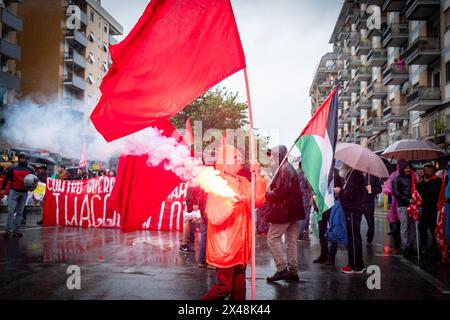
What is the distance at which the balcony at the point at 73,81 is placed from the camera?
4859 centimetres

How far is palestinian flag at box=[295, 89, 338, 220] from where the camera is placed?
550 cm

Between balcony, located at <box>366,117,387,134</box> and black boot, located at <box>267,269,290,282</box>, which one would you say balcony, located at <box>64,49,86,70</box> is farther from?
black boot, located at <box>267,269,290,282</box>

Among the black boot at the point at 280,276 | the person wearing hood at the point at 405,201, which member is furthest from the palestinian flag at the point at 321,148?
the person wearing hood at the point at 405,201

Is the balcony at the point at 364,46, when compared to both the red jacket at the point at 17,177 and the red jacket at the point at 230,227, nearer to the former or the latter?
the red jacket at the point at 17,177

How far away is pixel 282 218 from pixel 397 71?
3392 cm

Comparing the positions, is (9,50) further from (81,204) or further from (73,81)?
(81,204)

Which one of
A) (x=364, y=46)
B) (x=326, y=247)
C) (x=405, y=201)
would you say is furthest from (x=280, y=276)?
(x=364, y=46)

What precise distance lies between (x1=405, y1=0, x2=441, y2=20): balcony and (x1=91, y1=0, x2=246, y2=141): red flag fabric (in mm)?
29257

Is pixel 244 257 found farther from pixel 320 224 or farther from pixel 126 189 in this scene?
pixel 320 224

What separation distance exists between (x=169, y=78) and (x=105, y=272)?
139 inches

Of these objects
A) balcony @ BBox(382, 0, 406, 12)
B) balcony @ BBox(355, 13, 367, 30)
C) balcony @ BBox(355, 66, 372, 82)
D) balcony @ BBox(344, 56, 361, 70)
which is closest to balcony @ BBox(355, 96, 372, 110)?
balcony @ BBox(355, 66, 372, 82)

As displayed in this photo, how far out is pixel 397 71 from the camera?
1419 inches
